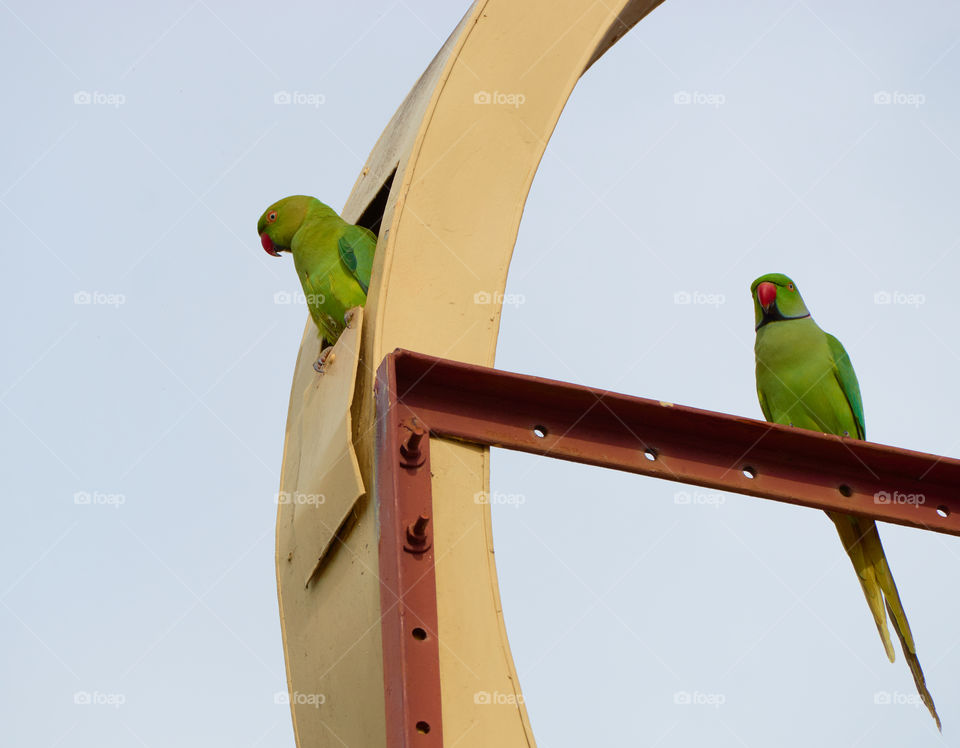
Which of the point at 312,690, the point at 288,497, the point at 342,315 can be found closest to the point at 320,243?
the point at 342,315

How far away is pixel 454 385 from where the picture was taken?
3105 mm

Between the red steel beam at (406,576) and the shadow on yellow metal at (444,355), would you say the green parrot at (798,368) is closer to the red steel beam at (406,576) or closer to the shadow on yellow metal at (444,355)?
the shadow on yellow metal at (444,355)

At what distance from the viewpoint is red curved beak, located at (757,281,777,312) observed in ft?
22.9

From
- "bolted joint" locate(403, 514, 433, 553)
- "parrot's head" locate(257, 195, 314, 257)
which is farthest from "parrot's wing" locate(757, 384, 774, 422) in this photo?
"bolted joint" locate(403, 514, 433, 553)

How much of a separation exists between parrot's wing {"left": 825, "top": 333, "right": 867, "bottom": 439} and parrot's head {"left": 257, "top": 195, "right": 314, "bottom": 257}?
A: 324cm

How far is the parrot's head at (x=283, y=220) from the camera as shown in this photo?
20.8 ft

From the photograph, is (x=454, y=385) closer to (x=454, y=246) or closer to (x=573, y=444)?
(x=573, y=444)

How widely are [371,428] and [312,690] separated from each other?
3.61ft

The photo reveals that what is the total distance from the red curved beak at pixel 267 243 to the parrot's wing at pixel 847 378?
11.1 ft

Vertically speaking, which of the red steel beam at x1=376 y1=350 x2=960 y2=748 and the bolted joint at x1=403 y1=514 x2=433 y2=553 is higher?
the red steel beam at x1=376 y1=350 x2=960 y2=748

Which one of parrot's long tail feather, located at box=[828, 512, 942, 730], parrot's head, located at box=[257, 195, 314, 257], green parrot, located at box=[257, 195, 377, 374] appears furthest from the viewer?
parrot's head, located at box=[257, 195, 314, 257]

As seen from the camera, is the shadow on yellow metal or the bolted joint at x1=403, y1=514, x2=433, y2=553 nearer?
the bolted joint at x1=403, y1=514, x2=433, y2=553

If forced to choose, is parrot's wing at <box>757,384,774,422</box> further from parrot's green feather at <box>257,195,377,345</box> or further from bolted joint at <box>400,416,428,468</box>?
bolted joint at <box>400,416,428,468</box>

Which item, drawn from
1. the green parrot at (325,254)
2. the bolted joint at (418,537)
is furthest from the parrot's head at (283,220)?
the bolted joint at (418,537)
